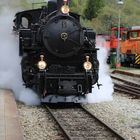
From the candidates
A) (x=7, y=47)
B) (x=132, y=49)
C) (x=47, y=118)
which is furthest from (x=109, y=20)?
(x=47, y=118)

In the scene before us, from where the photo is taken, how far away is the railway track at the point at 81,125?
8701 mm

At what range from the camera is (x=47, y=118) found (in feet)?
35.4

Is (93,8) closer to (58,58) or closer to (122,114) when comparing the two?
(58,58)

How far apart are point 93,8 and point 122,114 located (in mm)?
56275

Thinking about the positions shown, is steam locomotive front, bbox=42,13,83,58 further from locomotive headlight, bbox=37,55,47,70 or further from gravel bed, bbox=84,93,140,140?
gravel bed, bbox=84,93,140,140

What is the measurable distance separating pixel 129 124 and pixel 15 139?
3339mm

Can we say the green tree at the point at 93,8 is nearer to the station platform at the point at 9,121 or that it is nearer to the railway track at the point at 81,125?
the station platform at the point at 9,121

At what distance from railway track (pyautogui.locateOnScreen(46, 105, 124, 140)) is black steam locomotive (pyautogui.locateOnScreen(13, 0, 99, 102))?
1.80ft

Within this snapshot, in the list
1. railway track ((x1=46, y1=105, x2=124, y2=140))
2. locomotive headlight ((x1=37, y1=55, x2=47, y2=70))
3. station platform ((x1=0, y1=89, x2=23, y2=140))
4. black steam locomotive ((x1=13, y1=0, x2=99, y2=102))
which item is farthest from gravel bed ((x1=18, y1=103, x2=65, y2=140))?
locomotive headlight ((x1=37, y1=55, x2=47, y2=70))

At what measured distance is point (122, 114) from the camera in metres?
11.4

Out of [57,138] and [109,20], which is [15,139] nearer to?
[57,138]

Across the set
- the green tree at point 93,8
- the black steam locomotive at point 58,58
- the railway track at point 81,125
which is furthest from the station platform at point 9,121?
the green tree at point 93,8

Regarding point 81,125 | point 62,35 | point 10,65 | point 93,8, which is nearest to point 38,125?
point 81,125

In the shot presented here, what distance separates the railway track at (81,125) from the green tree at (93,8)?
54321 mm
